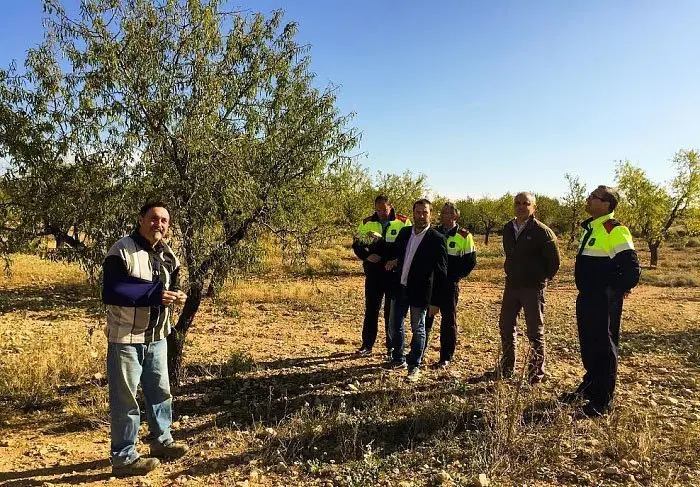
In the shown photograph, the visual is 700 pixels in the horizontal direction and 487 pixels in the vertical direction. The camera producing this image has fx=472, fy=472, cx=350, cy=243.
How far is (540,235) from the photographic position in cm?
534

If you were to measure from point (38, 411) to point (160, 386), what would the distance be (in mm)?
1956

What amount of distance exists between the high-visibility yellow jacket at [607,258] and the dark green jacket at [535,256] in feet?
1.47

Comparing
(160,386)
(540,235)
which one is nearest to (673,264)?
(540,235)

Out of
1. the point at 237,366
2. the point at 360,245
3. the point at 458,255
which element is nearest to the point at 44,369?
the point at 237,366

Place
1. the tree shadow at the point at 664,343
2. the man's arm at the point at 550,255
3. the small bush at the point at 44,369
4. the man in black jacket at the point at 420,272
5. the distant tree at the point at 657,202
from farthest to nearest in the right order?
the distant tree at the point at 657,202, the tree shadow at the point at 664,343, the man in black jacket at the point at 420,272, the man's arm at the point at 550,255, the small bush at the point at 44,369

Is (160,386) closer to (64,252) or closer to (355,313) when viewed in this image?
(64,252)

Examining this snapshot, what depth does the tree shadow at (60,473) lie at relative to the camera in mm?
3381

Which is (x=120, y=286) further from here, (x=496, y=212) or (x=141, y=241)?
(x=496, y=212)

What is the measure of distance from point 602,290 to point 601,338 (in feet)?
1.56

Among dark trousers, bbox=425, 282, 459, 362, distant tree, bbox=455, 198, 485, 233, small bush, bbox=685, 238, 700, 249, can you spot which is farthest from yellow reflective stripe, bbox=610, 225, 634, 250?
distant tree, bbox=455, 198, 485, 233

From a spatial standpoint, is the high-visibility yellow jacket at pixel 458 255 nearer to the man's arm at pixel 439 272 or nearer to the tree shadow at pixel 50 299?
the man's arm at pixel 439 272

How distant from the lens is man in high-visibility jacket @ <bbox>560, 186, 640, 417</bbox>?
456 cm

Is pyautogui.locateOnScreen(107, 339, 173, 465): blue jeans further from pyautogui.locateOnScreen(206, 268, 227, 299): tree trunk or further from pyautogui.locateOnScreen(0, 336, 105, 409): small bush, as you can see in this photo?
pyautogui.locateOnScreen(0, 336, 105, 409): small bush

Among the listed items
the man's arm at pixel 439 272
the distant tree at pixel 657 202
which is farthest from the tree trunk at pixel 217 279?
the distant tree at pixel 657 202
